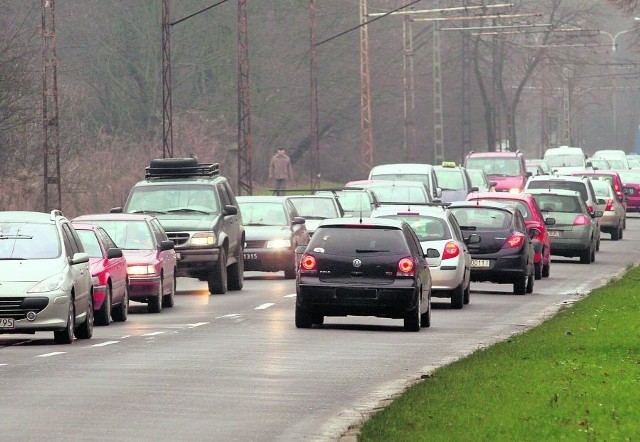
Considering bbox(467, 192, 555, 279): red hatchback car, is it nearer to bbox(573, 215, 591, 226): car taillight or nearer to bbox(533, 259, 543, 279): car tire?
bbox(533, 259, 543, 279): car tire

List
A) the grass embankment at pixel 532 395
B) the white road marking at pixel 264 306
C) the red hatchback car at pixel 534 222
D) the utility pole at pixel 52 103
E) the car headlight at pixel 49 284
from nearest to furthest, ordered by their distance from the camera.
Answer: the grass embankment at pixel 532 395 → the car headlight at pixel 49 284 → the white road marking at pixel 264 306 → the red hatchback car at pixel 534 222 → the utility pole at pixel 52 103

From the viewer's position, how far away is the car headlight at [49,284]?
20.1m

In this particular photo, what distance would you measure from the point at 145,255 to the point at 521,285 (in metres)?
6.76

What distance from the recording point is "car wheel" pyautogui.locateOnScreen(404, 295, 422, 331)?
74.3 ft

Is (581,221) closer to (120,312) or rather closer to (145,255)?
(145,255)

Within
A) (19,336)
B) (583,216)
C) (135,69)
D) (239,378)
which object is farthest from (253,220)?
(135,69)

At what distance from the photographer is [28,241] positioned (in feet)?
69.5

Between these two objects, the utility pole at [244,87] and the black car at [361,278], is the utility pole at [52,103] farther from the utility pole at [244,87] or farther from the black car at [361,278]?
the black car at [361,278]

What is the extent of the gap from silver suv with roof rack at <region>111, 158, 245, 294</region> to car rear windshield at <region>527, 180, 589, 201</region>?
12563mm

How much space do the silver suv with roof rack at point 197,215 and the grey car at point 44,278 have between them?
9.05 m

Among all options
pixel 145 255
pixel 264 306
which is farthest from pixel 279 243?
pixel 145 255

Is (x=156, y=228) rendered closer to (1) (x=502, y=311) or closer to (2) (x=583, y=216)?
(1) (x=502, y=311)

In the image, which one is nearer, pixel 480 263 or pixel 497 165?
pixel 480 263

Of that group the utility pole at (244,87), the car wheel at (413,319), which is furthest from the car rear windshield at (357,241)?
the utility pole at (244,87)
